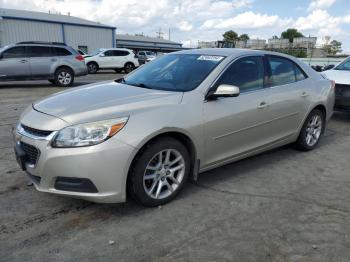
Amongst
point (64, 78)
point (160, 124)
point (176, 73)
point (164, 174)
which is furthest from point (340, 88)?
point (64, 78)

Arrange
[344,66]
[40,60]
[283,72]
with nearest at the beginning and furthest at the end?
[283,72]
[344,66]
[40,60]

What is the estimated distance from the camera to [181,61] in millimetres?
4688

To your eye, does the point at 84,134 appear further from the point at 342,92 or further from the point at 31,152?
the point at 342,92

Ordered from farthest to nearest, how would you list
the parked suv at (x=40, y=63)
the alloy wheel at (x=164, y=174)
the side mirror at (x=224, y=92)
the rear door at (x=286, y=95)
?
the parked suv at (x=40, y=63) → the rear door at (x=286, y=95) → the side mirror at (x=224, y=92) → the alloy wheel at (x=164, y=174)

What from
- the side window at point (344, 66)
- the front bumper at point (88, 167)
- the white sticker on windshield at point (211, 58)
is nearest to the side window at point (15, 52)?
the side window at point (344, 66)

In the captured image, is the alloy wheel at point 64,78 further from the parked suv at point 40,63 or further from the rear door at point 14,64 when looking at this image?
the rear door at point 14,64

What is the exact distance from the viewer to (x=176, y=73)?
175 inches

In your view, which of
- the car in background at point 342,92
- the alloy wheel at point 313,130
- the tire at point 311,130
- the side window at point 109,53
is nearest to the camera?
the tire at point 311,130

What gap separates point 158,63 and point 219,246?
2.73m

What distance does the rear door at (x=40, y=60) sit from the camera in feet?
45.6

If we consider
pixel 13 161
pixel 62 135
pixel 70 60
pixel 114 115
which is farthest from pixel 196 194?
pixel 70 60

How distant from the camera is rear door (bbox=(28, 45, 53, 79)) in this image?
13.9m

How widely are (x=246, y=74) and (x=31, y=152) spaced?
2.66 m

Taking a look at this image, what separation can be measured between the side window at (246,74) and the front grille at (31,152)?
81.8 inches
